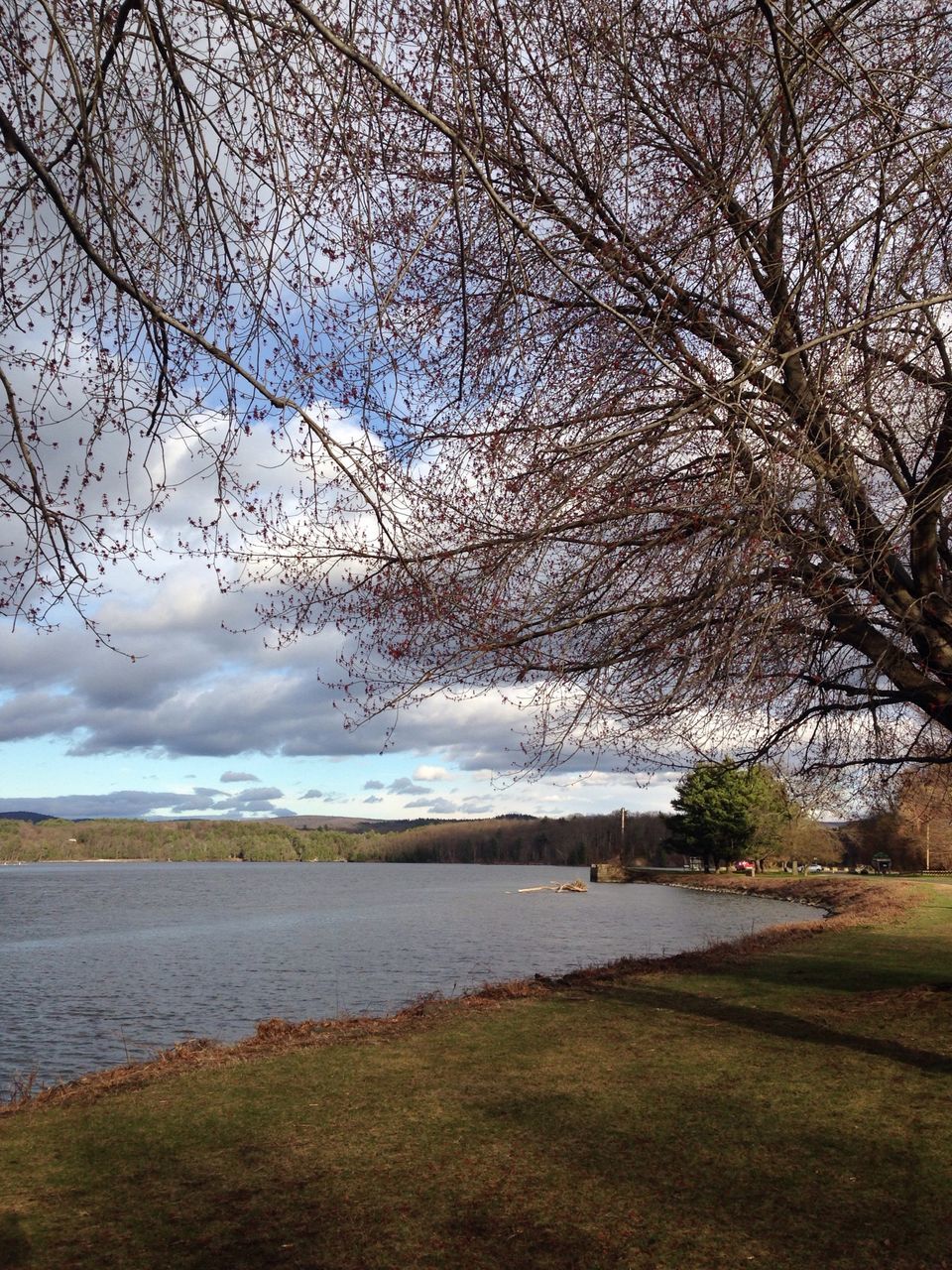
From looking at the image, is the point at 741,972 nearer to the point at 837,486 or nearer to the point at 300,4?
the point at 837,486

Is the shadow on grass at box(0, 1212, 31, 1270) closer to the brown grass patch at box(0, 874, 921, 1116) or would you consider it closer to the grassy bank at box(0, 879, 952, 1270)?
the grassy bank at box(0, 879, 952, 1270)

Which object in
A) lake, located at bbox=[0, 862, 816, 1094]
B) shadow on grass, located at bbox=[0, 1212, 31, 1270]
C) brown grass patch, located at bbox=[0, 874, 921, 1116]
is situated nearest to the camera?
shadow on grass, located at bbox=[0, 1212, 31, 1270]

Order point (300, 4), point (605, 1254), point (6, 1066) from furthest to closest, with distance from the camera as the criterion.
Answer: point (6, 1066) < point (605, 1254) < point (300, 4)

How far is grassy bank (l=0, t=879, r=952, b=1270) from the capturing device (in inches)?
207

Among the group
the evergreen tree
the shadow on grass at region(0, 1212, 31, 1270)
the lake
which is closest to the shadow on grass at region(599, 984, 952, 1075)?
the lake

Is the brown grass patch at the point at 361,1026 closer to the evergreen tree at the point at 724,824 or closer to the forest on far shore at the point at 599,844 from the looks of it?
the forest on far shore at the point at 599,844

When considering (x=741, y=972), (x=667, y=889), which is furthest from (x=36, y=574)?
(x=667, y=889)

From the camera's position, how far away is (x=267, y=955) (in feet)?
91.8

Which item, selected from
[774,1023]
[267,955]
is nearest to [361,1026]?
[774,1023]

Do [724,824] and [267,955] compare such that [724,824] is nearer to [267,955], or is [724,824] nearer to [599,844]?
[267,955]

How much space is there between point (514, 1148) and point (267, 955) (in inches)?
892

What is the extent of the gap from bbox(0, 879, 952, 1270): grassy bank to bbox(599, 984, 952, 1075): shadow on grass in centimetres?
6

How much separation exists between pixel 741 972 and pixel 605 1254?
11307mm

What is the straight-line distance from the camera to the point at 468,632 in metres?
8.02
